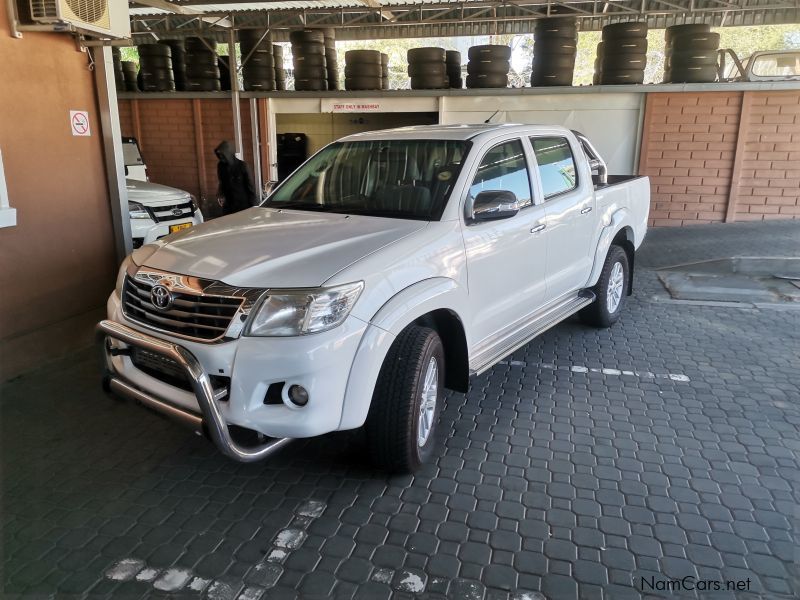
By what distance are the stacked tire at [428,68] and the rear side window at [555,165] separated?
7476 mm

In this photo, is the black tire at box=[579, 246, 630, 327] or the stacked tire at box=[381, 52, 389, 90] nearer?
the black tire at box=[579, 246, 630, 327]

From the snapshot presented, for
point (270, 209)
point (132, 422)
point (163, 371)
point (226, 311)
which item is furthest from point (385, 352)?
point (132, 422)

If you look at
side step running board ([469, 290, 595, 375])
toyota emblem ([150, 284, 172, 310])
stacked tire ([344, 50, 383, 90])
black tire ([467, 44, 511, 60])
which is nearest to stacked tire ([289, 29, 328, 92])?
stacked tire ([344, 50, 383, 90])

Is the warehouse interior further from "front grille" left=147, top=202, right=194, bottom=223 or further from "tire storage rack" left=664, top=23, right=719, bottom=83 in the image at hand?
"tire storage rack" left=664, top=23, right=719, bottom=83

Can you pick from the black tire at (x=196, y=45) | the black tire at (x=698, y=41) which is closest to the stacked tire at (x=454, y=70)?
the black tire at (x=698, y=41)

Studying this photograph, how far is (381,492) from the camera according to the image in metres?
3.20

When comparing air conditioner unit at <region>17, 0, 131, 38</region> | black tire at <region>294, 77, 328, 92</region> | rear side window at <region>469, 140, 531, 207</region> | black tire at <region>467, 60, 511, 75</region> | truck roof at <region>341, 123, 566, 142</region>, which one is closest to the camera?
rear side window at <region>469, 140, 531, 207</region>

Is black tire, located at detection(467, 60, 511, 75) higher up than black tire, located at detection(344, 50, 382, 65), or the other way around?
black tire, located at detection(344, 50, 382, 65)

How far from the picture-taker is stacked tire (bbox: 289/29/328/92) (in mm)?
12203

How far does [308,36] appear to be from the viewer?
1216 cm

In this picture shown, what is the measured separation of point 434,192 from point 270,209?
1.21m

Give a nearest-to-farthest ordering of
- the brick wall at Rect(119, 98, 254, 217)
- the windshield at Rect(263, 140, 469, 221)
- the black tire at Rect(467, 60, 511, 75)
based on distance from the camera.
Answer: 1. the windshield at Rect(263, 140, 469, 221)
2. the black tire at Rect(467, 60, 511, 75)
3. the brick wall at Rect(119, 98, 254, 217)

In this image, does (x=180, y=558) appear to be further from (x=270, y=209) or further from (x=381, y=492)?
(x=270, y=209)

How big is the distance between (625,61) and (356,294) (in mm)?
10264
